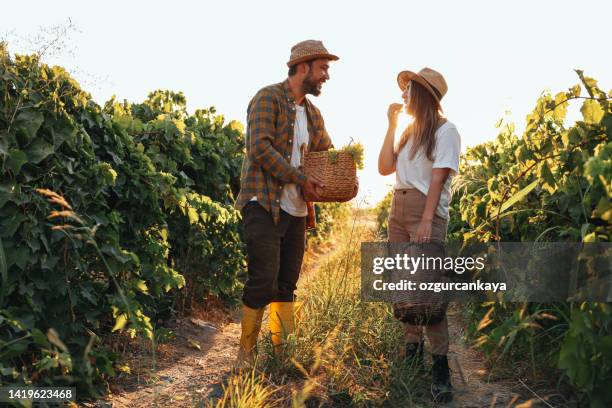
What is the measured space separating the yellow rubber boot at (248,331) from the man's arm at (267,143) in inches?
37.6

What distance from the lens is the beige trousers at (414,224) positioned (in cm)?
398

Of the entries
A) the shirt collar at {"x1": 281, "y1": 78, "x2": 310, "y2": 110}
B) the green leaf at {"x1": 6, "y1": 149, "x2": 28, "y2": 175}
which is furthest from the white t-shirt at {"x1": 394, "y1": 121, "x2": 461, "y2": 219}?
the green leaf at {"x1": 6, "y1": 149, "x2": 28, "y2": 175}

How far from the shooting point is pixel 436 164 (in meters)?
3.85

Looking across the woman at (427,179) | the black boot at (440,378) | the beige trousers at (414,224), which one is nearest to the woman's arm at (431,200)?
the woman at (427,179)

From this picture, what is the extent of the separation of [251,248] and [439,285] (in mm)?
1282

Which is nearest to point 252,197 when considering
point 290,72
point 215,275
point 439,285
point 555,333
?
point 290,72

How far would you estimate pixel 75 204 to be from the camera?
386 cm

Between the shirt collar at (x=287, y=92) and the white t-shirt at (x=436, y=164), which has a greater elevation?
the shirt collar at (x=287, y=92)

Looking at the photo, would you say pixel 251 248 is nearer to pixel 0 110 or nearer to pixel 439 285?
pixel 439 285

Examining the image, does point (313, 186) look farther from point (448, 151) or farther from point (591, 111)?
point (591, 111)

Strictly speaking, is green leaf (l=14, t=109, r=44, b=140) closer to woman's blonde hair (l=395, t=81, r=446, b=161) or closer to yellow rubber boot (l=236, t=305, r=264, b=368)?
yellow rubber boot (l=236, t=305, r=264, b=368)

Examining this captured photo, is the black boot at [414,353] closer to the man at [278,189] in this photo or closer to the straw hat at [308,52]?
the man at [278,189]

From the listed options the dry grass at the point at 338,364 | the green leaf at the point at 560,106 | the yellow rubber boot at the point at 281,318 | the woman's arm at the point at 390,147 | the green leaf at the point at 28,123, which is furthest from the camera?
the yellow rubber boot at the point at 281,318

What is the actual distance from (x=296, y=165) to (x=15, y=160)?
1.85m
